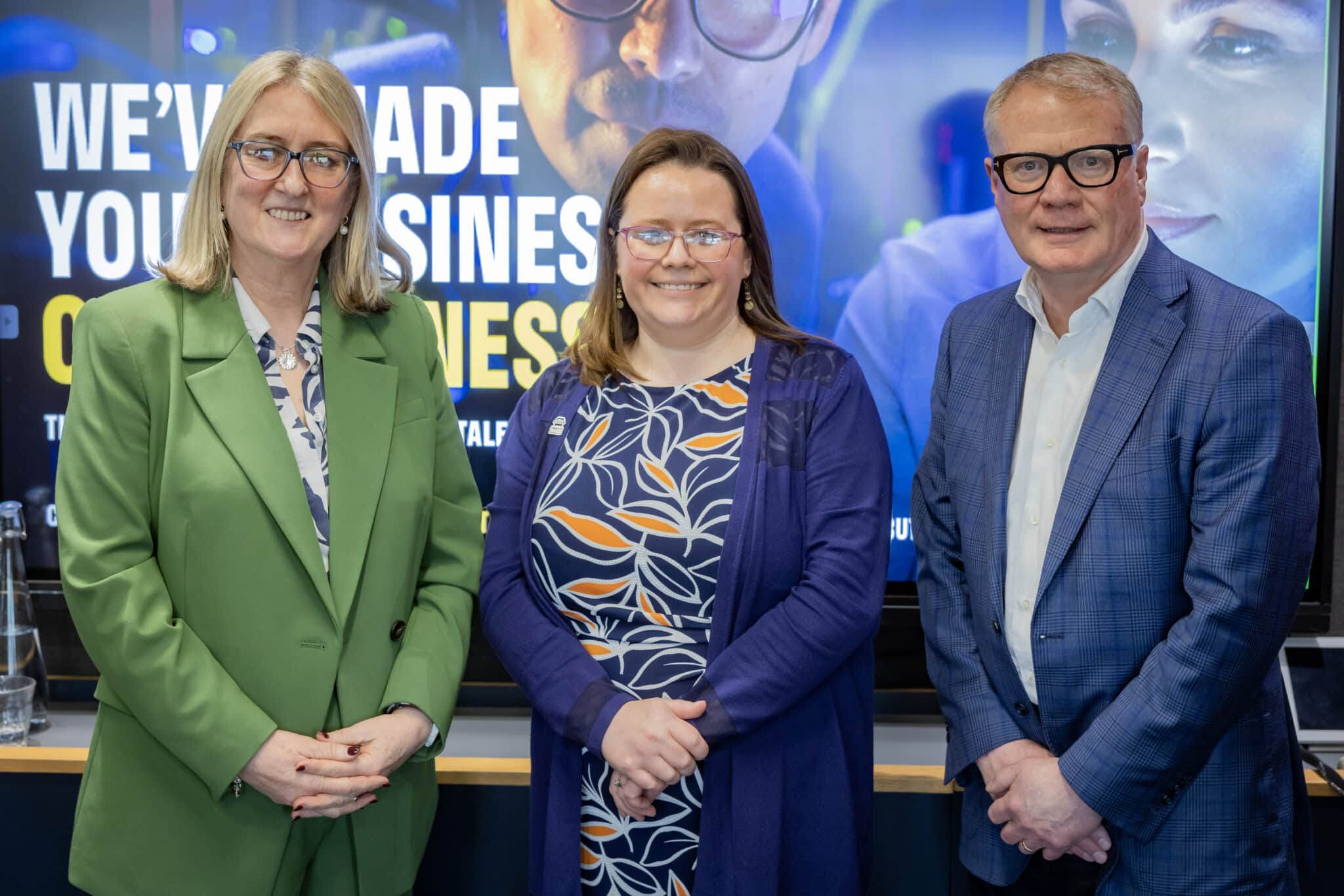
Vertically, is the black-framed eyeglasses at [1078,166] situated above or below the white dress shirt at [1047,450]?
above

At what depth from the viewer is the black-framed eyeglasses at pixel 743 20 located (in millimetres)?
2434

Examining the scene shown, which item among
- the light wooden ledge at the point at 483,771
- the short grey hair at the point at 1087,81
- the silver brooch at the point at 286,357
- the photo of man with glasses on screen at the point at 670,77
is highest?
the photo of man with glasses on screen at the point at 670,77

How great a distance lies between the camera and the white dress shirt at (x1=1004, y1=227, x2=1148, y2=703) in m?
1.64

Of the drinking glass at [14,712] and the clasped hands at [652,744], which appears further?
the drinking glass at [14,712]

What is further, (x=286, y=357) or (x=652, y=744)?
(x=286, y=357)

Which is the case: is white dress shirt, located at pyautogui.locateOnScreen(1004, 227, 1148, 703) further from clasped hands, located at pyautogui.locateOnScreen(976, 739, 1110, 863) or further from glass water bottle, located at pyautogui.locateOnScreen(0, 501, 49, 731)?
glass water bottle, located at pyautogui.locateOnScreen(0, 501, 49, 731)

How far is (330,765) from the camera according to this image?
161cm

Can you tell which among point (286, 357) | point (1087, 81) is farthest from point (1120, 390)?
point (286, 357)

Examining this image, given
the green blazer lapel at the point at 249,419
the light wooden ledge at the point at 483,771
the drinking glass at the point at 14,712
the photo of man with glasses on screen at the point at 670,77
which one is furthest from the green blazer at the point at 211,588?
the photo of man with glasses on screen at the point at 670,77

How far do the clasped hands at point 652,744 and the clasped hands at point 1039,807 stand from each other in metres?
0.43

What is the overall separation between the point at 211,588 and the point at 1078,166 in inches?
54.1

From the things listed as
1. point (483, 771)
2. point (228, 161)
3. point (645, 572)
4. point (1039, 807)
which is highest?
point (228, 161)

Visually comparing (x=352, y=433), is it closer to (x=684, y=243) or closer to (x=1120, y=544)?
(x=684, y=243)

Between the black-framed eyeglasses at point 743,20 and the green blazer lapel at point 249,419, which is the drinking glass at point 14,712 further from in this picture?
the black-framed eyeglasses at point 743,20
